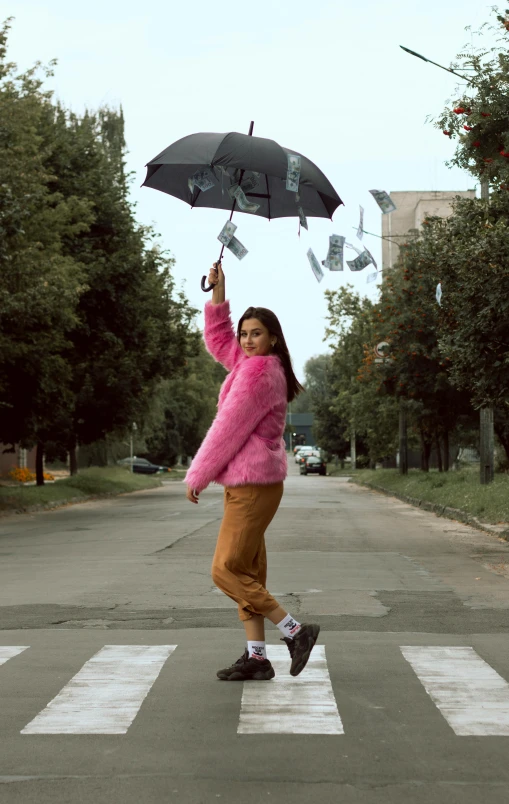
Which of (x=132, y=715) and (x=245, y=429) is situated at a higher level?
(x=245, y=429)

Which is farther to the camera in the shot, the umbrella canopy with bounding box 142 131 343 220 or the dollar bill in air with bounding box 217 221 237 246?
the umbrella canopy with bounding box 142 131 343 220

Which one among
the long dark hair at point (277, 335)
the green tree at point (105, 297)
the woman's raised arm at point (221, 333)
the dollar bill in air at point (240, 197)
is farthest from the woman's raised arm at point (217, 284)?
the green tree at point (105, 297)

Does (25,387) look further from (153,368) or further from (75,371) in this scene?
(153,368)

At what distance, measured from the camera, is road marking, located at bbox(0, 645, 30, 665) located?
283 inches

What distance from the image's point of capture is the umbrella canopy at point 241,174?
24.5 ft

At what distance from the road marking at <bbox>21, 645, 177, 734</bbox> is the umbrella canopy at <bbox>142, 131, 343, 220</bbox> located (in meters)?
3.16

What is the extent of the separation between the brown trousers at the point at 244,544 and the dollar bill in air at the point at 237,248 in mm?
1702

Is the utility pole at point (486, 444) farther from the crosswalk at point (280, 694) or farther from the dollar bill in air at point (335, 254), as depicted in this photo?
the crosswalk at point (280, 694)

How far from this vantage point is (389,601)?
9.98 metres

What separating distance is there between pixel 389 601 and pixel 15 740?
535 cm

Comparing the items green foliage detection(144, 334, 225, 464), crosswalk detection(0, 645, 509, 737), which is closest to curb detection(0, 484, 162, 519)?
crosswalk detection(0, 645, 509, 737)

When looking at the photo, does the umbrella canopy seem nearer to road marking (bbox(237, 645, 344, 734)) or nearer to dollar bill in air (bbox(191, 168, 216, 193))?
dollar bill in air (bbox(191, 168, 216, 193))

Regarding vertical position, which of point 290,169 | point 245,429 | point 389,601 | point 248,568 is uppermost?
point 290,169

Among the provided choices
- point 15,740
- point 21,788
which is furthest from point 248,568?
point 21,788
